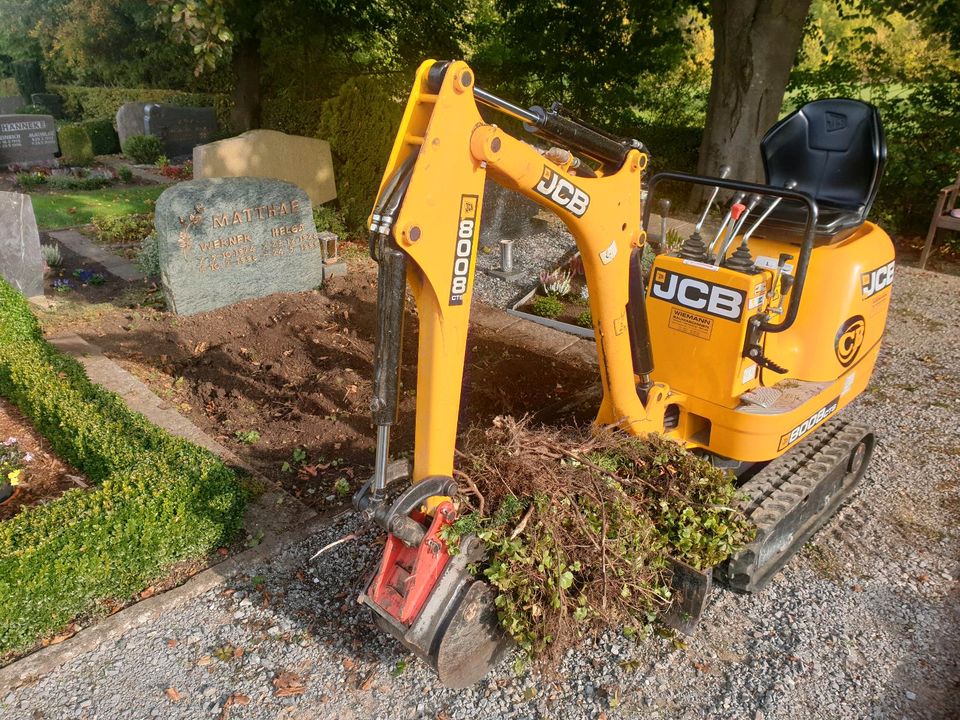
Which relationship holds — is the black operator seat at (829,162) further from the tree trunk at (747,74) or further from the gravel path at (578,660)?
the tree trunk at (747,74)

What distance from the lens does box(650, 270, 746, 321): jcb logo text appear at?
145 inches

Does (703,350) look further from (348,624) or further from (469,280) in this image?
(348,624)

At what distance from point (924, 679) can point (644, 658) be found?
137cm

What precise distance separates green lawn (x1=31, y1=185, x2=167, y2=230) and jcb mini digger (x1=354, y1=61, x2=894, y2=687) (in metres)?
10.5

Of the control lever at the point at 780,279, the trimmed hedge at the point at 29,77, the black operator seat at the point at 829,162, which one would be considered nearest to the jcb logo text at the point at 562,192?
the control lever at the point at 780,279

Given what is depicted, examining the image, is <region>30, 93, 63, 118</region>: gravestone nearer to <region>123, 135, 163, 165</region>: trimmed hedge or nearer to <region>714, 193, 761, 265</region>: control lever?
<region>123, 135, 163, 165</region>: trimmed hedge

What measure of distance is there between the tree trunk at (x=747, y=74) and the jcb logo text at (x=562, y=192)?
8107 mm

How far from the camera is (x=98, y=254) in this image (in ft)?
31.3

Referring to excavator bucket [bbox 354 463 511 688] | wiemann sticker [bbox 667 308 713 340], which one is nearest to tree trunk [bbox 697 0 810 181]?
wiemann sticker [bbox 667 308 713 340]

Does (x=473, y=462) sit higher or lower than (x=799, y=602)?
higher

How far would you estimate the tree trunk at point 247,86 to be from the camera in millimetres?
14383

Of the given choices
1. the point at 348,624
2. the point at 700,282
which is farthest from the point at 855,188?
the point at 348,624

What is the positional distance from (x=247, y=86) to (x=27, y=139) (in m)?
6.33

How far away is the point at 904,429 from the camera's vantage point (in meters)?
5.72
